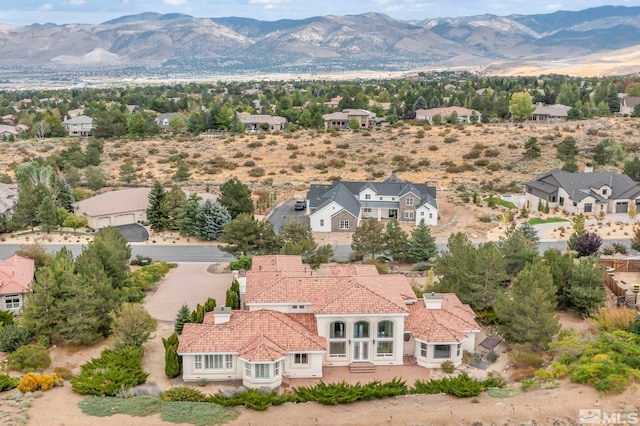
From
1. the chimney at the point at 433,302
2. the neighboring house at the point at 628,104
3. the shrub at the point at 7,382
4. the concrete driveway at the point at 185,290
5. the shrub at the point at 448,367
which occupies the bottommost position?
the concrete driveway at the point at 185,290

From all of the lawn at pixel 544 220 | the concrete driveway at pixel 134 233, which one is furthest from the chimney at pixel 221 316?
the lawn at pixel 544 220

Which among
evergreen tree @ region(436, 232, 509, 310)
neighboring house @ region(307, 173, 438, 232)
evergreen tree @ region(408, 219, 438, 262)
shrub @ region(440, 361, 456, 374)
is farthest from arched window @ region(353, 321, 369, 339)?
neighboring house @ region(307, 173, 438, 232)

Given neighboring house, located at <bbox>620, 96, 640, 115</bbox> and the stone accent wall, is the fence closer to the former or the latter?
the stone accent wall

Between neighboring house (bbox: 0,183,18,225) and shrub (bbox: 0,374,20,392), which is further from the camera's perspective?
neighboring house (bbox: 0,183,18,225)

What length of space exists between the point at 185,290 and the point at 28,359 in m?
13.1

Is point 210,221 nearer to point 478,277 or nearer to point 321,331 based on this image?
point 478,277

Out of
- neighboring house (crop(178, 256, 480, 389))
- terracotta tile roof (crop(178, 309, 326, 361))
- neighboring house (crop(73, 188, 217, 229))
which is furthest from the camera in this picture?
neighboring house (crop(73, 188, 217, 229))

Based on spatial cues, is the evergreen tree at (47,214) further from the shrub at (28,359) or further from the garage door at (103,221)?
the shrub at (28,359)

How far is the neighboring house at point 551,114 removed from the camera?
11100 centimetres

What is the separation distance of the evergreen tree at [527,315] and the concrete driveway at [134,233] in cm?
3360

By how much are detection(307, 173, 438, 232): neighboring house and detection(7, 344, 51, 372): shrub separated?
30.5 metres

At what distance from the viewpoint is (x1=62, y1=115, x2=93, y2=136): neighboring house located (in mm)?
117688

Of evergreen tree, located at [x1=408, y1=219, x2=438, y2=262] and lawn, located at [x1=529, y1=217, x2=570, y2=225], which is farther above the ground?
evergreen tree, located at [x1=408, y1=219, x2=438, y2=262]

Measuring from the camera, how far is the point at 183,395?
26016 mm
